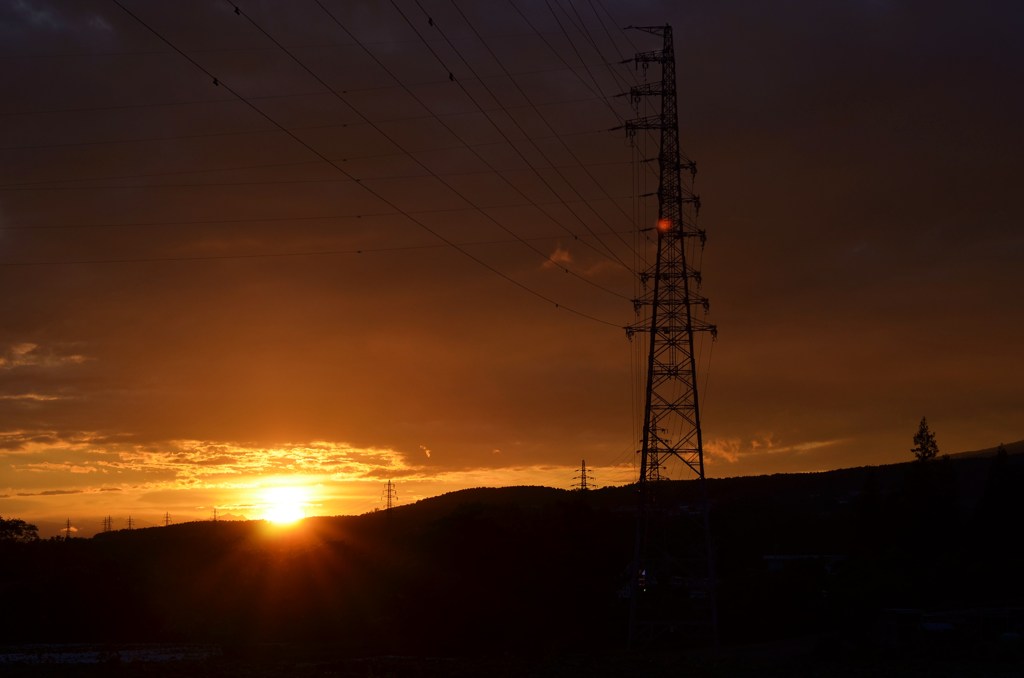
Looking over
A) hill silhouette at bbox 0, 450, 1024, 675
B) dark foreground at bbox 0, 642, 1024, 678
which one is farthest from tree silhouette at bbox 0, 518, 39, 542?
dark foreground at bbox 0, 642, 1024, 678

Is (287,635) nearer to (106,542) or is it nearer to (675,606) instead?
(675,606)

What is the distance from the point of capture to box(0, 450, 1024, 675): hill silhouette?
63.0 m

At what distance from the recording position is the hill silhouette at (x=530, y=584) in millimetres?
62969

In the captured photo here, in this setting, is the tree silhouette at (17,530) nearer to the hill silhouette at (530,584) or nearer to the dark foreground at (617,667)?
the hill silhouette at (530,584)

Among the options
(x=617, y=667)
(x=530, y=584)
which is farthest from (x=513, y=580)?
(x=617, y=667)

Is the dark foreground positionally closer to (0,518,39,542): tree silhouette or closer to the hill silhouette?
the hill silhouette

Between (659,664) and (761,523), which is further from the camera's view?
(761,523)

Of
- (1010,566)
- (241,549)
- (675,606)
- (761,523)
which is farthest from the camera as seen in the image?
(761,523)

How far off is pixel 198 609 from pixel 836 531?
231 ft

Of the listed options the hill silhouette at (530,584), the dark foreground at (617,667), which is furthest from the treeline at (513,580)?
the dark foreground at (617,667)

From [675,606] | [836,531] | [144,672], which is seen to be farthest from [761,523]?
[144,672]

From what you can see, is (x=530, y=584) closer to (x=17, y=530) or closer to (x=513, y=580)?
(x=513, y=580)

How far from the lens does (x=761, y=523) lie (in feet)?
388

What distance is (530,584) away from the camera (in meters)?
77.6
